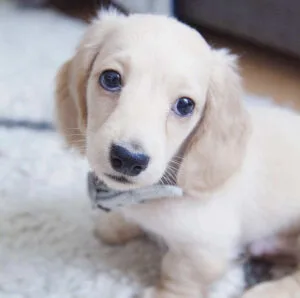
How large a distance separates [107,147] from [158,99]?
0.10 meters

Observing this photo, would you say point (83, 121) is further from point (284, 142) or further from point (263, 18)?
point (263, 18)

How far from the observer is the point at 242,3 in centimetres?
189

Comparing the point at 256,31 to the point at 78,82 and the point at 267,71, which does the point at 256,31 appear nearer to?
the point at 267,71

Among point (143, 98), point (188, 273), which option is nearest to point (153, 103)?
point (143, 98)

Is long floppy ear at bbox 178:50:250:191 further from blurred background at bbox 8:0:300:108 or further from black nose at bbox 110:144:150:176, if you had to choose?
blurred background at bbox 8:0:300:108

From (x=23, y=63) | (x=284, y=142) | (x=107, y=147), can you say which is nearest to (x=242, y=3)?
(x=23, y=63)

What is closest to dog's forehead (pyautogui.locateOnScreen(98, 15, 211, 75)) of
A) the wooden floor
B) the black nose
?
the black nose

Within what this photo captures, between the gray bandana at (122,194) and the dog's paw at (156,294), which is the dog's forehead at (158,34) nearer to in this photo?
the gray bandana at (122,194)

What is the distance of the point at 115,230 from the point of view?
1304mm

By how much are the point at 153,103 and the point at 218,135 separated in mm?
158

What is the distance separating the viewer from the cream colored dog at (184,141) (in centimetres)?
92

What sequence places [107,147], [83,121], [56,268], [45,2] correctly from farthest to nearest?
[45,2] < [56,268] < [83,121] < [107,147]

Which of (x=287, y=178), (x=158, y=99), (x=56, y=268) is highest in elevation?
(x=158, y=99)

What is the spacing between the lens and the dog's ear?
3.36 feet
